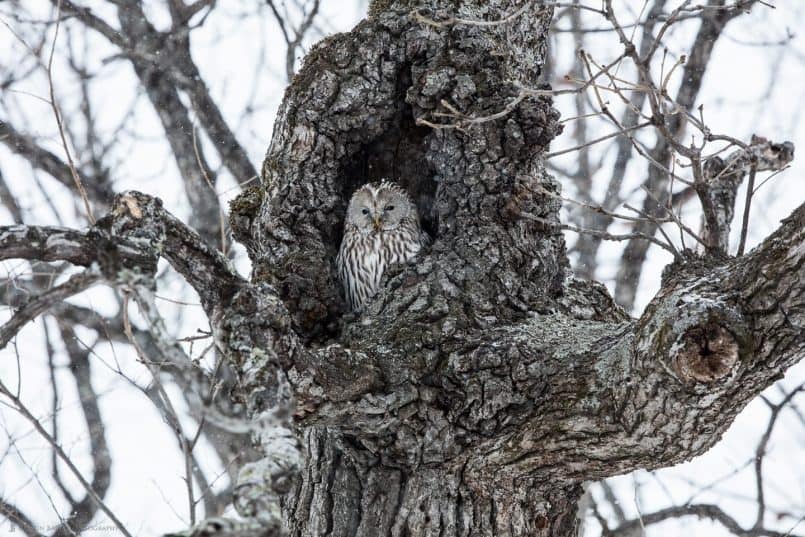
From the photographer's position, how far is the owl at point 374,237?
4617 mm

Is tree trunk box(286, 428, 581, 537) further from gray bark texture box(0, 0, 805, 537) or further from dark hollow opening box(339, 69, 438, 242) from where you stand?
dark hollow opening box(339, 69, 438, 242)

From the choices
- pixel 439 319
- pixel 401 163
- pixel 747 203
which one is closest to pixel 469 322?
pixel 439 319

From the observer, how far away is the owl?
4617mm

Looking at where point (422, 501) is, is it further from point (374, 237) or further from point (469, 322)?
point (374, 237)

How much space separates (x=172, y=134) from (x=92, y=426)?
8.40 ft

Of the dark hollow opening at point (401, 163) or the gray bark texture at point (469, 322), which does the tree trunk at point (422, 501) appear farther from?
the dark hollow opening at point (401, 163)

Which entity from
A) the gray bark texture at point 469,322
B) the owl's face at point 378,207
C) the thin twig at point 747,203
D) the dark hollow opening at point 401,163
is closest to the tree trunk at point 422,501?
the gray bark texture at point 469,322

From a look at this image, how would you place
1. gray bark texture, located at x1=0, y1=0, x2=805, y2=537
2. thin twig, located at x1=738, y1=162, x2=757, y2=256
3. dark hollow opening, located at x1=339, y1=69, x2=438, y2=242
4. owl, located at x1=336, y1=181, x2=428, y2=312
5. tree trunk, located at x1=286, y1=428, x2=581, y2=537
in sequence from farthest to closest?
owl, located at x1=336, y1=181, x2=428, y2=312 < dark hollow opening, located at x1=339, y1=69, x2=438, y2=242 < tree trunk, located at x1=286, y1=428, x2=581, y2=537 < thin twig, located at x1=738, y1=162, x2=757, y2=256 < gray bark texture, located at x1=0, y1=0, x2=805, y2=537

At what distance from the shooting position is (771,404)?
5.21m

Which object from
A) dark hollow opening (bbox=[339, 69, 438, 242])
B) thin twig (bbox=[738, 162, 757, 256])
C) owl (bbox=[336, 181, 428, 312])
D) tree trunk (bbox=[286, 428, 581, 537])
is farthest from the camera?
owl (bbox=[336, 181, 428, 312])

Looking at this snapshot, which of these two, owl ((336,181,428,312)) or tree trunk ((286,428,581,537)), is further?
owl ((336,181,428,312))

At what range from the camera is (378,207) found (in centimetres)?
468

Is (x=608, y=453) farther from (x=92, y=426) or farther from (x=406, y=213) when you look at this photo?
(x=92, y=426)

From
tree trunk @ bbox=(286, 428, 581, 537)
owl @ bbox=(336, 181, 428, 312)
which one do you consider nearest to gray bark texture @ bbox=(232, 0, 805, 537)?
tree trunk @ bbox=(286, 428, 581, 537)
